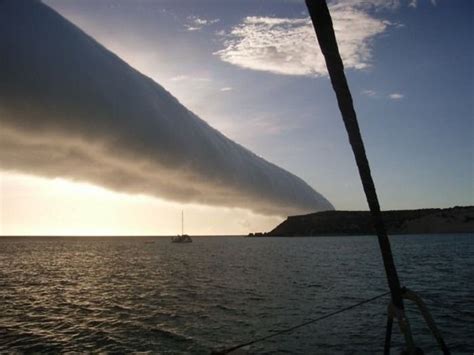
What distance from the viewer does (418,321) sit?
2984 centimetres

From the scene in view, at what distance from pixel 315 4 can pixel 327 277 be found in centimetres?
6086

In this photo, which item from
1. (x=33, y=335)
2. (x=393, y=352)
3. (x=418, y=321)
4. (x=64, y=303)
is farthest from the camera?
(x=64, y=303)

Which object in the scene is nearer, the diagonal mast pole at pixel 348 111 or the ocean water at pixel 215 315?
the diagonal mast pole at pixel 348 111

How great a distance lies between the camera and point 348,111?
19.0 ft

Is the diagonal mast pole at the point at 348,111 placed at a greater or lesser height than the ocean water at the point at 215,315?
greater

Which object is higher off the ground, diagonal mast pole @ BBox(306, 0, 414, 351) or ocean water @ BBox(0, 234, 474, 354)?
diagonal mast pole @ BBox(306, 0, 414, 351)

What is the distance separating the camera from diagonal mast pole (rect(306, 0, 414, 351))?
5.09 metres

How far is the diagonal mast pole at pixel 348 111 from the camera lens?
5.09 metres

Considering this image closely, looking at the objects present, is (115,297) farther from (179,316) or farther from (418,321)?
(418,321)

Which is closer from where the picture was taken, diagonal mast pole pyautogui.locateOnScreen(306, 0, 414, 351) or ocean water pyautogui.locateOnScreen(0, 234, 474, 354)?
diagonal mast pole pyautogui.locateOnScreen(306, 0, 414, 351)

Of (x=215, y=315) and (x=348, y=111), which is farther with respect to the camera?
(x=215, y=315)

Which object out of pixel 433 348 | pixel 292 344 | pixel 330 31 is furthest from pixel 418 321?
pixel 330 31

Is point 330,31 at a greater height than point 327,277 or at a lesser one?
greater

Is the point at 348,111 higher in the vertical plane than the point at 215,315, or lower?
higher
